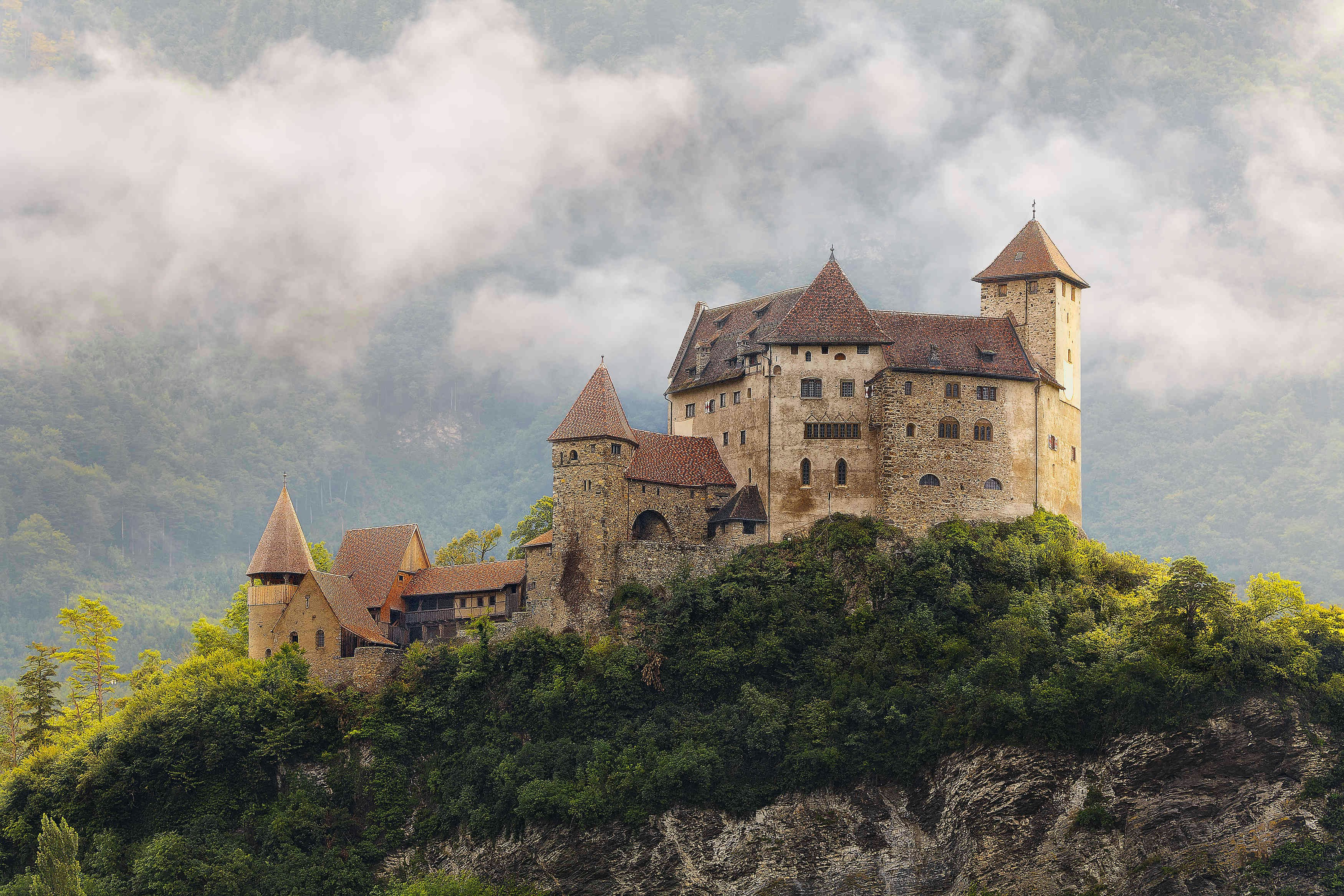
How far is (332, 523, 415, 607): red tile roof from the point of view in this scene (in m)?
92.7

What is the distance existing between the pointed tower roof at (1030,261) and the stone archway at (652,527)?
958 inches

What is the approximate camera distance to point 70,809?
8538cm

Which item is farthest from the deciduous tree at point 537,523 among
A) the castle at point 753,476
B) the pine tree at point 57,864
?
the pine tree at point 57,864

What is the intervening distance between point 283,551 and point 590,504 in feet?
59.2

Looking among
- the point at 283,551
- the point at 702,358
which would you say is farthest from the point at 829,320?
the point at 283,551

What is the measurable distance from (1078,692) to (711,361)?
32154mm

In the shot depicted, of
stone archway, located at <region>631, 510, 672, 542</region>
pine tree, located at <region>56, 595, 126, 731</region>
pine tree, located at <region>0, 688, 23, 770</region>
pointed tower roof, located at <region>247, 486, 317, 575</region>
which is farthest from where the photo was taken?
pine tree, located at <region>0, 688, 23, 770</region>

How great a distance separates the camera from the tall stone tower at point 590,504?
87188mm

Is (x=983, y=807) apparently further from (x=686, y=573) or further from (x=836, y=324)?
(x=836, y=324)

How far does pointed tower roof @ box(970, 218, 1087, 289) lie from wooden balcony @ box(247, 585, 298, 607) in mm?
44281

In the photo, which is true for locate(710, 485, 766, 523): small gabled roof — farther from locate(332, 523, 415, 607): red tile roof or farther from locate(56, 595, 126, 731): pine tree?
locate(56, 595, 126, 731): pine tree

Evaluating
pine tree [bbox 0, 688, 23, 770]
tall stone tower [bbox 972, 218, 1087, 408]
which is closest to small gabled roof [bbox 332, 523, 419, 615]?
pine tree [bbox 0, 688, 23, 770]

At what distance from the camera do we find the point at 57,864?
261ft

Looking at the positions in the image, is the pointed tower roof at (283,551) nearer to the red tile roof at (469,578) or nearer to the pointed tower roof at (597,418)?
the red tile roof at (469,578)
